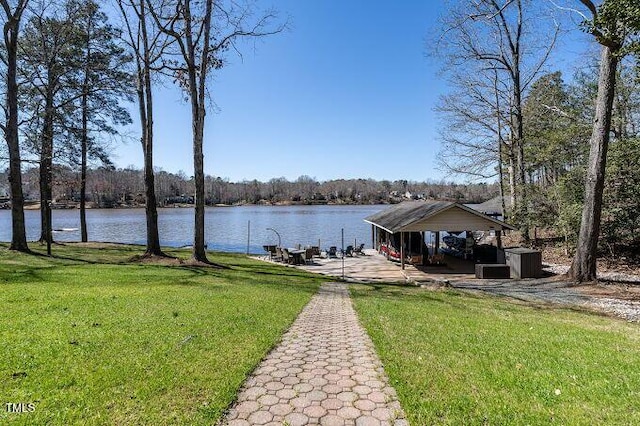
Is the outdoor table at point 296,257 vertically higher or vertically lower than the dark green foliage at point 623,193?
lower

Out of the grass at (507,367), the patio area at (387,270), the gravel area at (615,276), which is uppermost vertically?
the grass at (507,367)

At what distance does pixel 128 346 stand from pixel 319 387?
→ 2.34 meters

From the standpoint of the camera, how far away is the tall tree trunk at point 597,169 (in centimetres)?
1191

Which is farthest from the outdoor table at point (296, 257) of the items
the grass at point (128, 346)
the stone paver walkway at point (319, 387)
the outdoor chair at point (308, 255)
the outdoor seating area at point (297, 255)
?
the stone paver walkway at point (319, 387)

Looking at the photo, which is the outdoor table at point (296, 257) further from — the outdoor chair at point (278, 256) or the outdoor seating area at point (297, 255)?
the outdoor chair at point (278, 256)

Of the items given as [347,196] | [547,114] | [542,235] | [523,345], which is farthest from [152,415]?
[347,196]

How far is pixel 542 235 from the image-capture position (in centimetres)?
2930

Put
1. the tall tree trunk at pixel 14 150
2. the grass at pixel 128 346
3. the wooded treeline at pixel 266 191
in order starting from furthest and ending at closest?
the wooded treeline at pixel 266 191 → the tall tree trunk at pixel 14 150 → the grass at pixel 128 346

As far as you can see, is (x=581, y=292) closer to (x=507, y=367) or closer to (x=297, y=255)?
(x=507, y=367)

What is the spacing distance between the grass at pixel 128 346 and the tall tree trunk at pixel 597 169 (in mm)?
9878

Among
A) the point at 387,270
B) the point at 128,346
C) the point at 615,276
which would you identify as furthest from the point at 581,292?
the point at 128,346

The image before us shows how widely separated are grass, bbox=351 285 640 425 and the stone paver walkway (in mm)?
199

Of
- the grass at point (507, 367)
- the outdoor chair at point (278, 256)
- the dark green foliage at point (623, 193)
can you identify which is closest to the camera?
the grass at point (507, 367)

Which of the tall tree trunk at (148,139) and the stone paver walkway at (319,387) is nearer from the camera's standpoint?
the stone paver walkway at (319,387)
